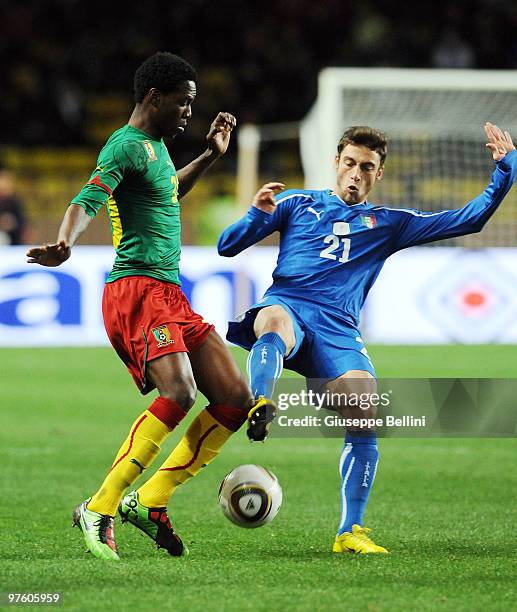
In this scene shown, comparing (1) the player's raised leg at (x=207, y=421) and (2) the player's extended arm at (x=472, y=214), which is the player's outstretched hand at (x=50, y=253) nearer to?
(1) the player's raised leg at (x=207, y=421)

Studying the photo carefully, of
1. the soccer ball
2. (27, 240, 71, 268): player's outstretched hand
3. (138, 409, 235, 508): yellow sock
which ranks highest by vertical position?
(27, 240, 71, 268): player's outstretched hand

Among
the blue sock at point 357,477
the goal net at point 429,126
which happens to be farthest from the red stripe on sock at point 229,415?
the goal net at point 429,126

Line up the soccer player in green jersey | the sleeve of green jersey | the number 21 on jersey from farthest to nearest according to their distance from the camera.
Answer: the number 21 on jersey < the soccer player in green jersey < the sleeve of green jersey

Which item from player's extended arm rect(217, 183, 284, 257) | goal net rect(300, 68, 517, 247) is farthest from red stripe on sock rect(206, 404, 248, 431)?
goal net rect(300, 68, 517, 247)

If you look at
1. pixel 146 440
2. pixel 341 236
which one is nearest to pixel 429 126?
pixel 341 236

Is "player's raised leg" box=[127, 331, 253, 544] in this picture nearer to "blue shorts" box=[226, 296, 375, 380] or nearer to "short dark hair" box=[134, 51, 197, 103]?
"blue shorts" box=[226, 296, 375, 380]

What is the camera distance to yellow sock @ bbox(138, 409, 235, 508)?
16.9ft

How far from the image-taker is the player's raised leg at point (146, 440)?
16.2 feet

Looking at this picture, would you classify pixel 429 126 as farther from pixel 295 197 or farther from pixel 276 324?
pixel 276 324

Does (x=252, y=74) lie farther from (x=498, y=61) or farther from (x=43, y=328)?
(x=43, y=328)

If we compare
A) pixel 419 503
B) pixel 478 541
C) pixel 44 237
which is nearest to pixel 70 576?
pixel 478 541

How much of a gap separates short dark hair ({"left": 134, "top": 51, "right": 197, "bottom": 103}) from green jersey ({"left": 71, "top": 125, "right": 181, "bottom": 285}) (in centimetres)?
19

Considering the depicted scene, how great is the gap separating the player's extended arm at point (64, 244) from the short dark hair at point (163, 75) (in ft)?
2.28

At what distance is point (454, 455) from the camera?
870cm
